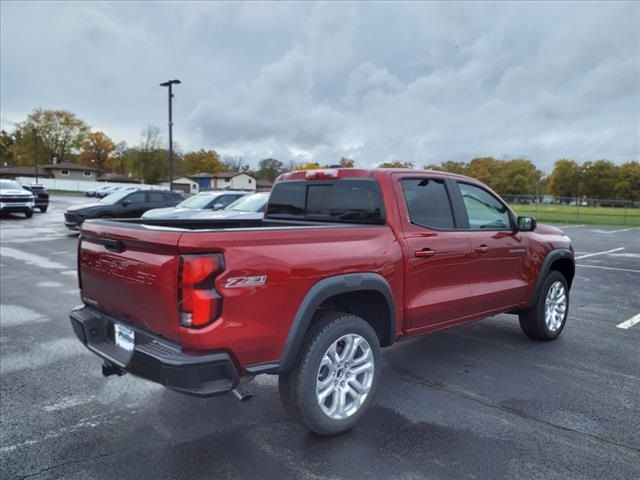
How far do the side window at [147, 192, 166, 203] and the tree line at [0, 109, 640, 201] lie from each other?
62.4m

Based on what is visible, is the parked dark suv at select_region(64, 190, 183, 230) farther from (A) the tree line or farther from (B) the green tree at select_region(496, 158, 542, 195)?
(B) the green tree at select_region(496, 158, 542, 195)

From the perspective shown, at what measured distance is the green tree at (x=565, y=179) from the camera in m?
99.4

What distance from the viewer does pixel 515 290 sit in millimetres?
4895

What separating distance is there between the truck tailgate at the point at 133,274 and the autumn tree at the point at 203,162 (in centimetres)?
10883

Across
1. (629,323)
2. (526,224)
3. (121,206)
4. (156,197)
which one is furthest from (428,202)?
(156,197)

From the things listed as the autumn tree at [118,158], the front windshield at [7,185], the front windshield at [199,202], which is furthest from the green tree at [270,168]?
the front windshield at [199,202]

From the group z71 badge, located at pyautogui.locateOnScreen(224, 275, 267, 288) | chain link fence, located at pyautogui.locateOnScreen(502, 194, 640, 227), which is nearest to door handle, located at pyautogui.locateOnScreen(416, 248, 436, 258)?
z71 badge, located at pyautogui.locateOnScreen(224, 275, 267, 288)

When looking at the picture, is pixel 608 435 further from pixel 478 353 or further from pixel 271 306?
pixel 271 306

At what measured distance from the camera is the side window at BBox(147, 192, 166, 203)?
59.0 ft

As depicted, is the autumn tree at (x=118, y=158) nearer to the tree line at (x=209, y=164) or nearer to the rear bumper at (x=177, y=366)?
the tree line at (x=209, y=164)

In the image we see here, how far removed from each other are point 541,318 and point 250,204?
9.64m

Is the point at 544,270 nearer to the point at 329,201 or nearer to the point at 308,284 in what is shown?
the point at 329,201

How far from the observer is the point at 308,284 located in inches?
120

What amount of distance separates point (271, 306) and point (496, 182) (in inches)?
4004
